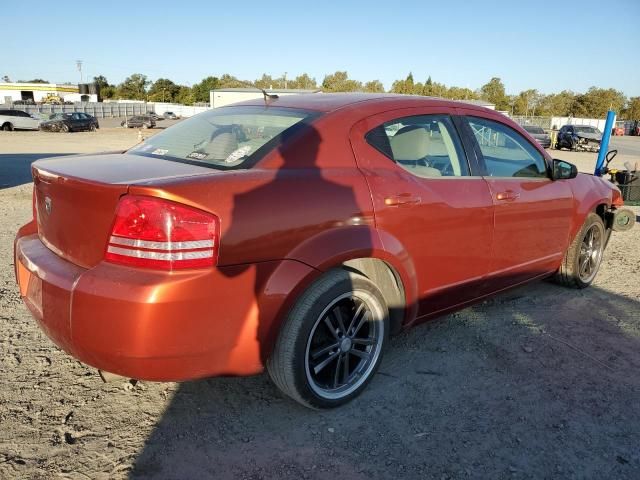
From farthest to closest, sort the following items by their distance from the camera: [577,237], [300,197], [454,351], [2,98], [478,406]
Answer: [2,98], [577,237], [454,351], [478,406], [300,197]

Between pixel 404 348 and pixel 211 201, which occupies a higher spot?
pixel 211 201

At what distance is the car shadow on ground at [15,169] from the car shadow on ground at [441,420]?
976 cm

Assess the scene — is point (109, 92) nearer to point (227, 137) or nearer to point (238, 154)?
point (227, 137)

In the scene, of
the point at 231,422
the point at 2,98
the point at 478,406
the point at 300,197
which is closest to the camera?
the point at 300,197

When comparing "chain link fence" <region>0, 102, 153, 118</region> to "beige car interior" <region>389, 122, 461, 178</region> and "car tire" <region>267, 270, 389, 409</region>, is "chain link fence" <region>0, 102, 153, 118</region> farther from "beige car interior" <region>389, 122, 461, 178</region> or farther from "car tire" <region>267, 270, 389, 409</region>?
"car tire" <region>267, 270, 389, 409</region>

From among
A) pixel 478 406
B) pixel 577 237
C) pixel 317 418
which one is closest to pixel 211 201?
pixel 317 418

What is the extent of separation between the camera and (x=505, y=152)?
150 inches

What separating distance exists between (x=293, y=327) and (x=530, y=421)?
1374 mm

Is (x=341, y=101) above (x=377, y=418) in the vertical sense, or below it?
above

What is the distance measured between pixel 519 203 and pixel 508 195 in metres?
0.15

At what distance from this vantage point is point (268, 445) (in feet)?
8.06

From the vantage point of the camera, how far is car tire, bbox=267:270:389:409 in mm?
2486

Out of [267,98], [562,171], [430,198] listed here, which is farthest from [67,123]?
[430,198]

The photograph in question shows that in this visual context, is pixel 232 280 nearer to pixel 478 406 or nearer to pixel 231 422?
pixel 231 422
